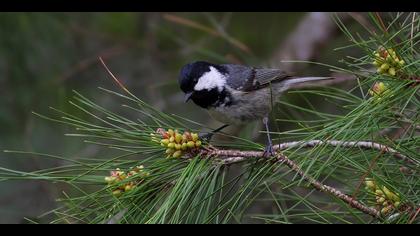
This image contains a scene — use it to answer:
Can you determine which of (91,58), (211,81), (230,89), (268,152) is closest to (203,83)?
(211,81)

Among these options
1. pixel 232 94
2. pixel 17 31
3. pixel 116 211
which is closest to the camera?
pixel 116 211

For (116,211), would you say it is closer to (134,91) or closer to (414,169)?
(414,169)

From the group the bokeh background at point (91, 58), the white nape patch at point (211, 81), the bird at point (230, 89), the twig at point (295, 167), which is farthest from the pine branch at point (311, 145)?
the bokeh background at point (91, 58)

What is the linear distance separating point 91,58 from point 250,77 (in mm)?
1421

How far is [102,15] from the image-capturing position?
4.41m

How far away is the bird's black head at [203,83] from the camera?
2.79m

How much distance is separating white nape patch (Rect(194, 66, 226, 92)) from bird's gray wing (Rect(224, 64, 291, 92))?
0.17 feet

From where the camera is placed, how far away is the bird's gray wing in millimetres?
3086

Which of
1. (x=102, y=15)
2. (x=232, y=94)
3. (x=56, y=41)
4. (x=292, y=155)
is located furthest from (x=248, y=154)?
(x=102, y=15)

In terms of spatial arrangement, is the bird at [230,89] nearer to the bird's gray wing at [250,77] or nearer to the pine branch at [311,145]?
the bird's gray wing at [250,77]

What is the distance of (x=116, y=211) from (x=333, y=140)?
24.6 inches

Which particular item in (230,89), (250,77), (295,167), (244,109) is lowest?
(295,167)

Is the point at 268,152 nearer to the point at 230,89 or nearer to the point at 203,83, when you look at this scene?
the point at 203,83

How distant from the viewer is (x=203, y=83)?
285 cm
